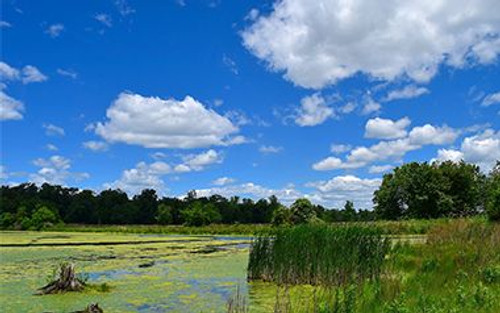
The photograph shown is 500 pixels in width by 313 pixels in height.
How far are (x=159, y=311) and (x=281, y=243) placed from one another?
5.39 m

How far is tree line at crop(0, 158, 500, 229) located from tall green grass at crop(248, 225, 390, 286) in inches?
378

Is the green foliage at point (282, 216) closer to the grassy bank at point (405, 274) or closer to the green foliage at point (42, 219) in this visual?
the grassy bank at point (405, 274)

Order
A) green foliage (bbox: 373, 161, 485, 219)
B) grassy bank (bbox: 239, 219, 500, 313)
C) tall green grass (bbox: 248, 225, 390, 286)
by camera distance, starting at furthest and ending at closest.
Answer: green foliage (bbox: 373, 161, 485, 219)
tall green grass (bbox: 248, 225, 390, 286)
grassy bank (bbox: 239, 219, 500, 313)

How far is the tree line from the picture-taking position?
57.5 metres

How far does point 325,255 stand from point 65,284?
7144 millimetres

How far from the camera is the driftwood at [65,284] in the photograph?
535 inches

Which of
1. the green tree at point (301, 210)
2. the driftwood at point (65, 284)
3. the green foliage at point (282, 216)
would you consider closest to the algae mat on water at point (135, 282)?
the driftwood at point (65, 284)

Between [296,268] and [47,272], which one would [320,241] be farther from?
[47,272]

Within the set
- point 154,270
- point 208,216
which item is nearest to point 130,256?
point 154,270

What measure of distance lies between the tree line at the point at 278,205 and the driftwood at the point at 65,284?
1460cm

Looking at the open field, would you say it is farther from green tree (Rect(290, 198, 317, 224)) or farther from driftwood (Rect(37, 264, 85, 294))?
green tree (Rect(290, 198, 317, 224))

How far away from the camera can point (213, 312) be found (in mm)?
10781

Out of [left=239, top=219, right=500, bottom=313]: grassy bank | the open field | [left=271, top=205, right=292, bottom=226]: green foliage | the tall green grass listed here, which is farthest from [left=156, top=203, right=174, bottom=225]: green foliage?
the tall green grass

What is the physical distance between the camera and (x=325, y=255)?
14.5 m
